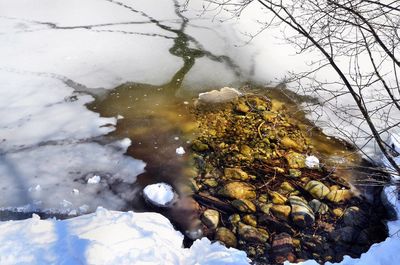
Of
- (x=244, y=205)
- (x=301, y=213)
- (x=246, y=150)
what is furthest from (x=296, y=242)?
(x=246, y=150)

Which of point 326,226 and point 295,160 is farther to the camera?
point 295,160

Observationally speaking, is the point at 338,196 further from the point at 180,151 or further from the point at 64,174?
the point at 64,174

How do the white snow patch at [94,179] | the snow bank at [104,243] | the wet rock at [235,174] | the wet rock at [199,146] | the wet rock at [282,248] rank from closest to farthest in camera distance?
the snow bank at [104,243]
the wet rock at [282,248]
the white snow patch at [94,179]
the wet rock at [235,174]
the wet rock at [199,146]

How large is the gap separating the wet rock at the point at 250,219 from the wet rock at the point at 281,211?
170 mm

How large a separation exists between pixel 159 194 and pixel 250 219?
2.31 ft

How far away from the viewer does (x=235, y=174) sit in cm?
313

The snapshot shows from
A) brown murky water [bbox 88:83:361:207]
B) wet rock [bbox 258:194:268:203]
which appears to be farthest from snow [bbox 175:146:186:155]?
wet rock [bbox 258:194:268:203]

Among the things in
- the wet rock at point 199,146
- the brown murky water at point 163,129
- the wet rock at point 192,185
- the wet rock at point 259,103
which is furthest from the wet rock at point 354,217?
the wet rock at point 259,103

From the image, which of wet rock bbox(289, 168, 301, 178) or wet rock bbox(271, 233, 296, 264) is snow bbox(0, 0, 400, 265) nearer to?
wet rock bbox(271, 233, 296, 264)

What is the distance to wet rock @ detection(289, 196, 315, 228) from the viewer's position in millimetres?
2783

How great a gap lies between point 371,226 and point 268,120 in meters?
1.37

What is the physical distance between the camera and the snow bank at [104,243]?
2168mm

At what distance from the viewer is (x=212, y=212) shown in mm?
2807

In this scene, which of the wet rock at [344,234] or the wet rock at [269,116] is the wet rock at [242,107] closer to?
the wet rock at [269,116]
